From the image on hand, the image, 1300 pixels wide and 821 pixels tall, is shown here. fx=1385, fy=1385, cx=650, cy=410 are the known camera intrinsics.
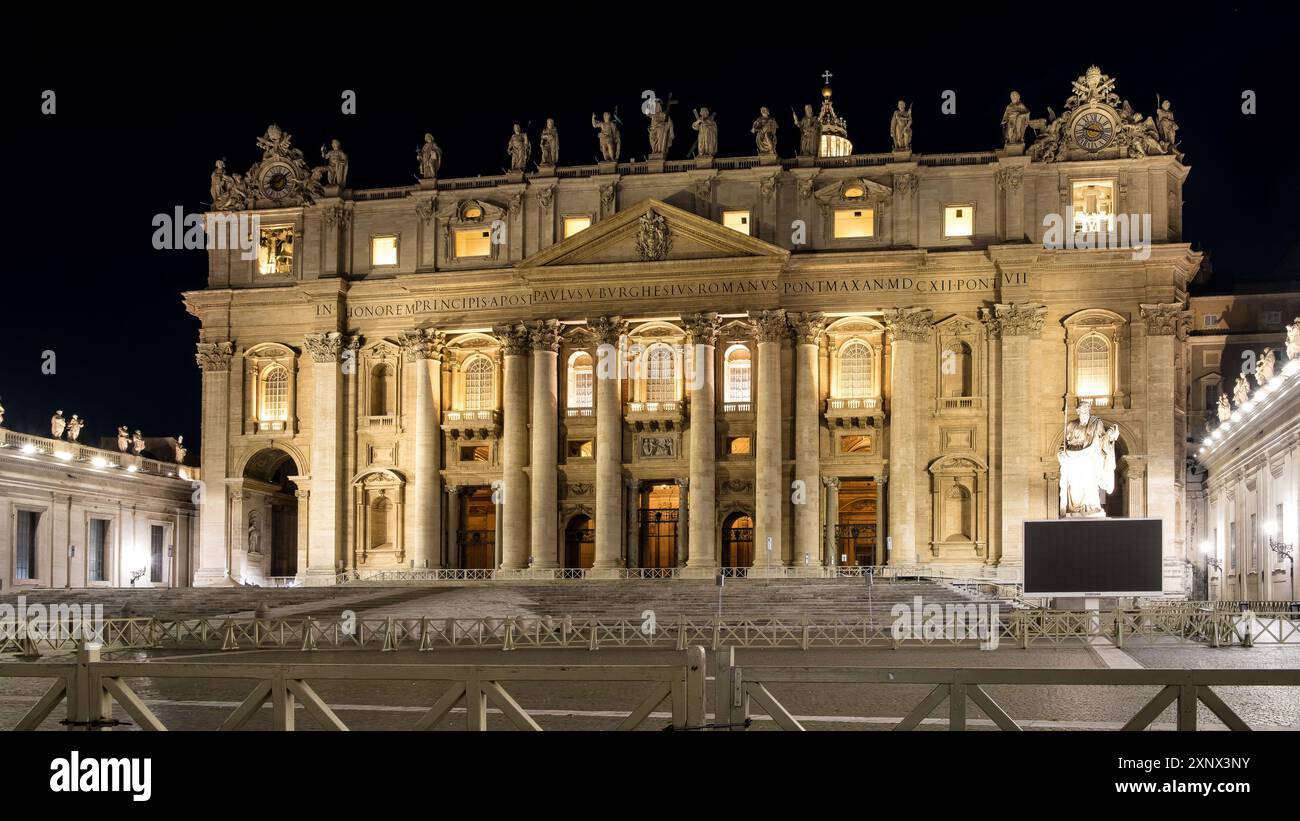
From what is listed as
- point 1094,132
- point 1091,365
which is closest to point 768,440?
point 1091,365

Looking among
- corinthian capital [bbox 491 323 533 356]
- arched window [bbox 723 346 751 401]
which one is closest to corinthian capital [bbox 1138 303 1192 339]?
arched window [bbox 723 346 751 401]

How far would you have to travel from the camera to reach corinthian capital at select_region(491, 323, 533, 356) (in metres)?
64.9

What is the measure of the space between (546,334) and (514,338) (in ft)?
6.02

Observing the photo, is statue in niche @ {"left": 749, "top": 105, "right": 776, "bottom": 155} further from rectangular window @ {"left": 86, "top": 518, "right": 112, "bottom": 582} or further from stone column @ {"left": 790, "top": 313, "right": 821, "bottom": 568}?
rectangular window @ {"left": 86, "top": 518, "right": 112, "bottom": 582}

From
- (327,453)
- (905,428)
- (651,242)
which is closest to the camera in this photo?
(905,428)

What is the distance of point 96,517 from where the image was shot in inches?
2771

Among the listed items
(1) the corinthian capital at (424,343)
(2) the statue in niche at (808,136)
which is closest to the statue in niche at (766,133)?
(2) the statue in niche at (808,136)

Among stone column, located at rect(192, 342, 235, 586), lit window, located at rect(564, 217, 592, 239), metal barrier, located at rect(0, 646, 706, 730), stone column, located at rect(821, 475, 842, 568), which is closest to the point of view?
metal barrier, located at rect(0, 646, 706, 730)

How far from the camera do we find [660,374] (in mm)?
64562

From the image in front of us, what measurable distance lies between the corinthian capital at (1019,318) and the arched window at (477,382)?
24.1m

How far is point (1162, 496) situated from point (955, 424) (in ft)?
A: 30.6

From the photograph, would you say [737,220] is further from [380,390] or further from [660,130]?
[380,390]

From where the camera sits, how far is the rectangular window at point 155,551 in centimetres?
7544

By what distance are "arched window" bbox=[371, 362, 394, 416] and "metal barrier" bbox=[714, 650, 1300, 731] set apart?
2319 inches
